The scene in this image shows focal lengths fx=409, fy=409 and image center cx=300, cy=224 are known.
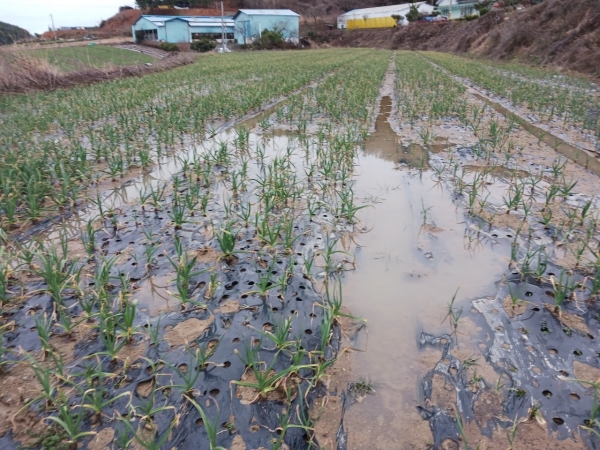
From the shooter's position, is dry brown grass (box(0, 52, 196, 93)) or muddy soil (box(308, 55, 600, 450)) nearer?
muddy soil (box(308, 55, 600, 450))

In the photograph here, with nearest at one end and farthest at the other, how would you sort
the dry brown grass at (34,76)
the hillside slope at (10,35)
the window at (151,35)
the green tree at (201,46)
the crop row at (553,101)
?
the crop row at (553,101) < the dry brown grass at (34,76) < the hillside slope at (10,35) < the green tree at (201,46) < the window at (151,35)

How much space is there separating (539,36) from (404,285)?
80.6ft

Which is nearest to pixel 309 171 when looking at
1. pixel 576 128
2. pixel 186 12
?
pixel 576 128

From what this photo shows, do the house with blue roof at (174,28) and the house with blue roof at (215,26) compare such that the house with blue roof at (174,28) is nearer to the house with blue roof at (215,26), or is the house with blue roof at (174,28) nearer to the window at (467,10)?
the house with blue roof at (215,26)

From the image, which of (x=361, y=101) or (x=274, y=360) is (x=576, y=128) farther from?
(x=274, y=360)

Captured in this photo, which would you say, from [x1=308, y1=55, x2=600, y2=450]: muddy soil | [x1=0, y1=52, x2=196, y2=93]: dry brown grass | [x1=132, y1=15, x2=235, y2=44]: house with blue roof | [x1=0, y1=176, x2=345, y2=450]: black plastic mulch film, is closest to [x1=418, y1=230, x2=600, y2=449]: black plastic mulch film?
[x1=308, y1=55, x2=600, y2=450]: muddy soil

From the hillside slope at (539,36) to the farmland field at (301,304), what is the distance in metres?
14.7

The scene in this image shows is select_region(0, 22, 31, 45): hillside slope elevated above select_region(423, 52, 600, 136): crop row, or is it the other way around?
select_region(0, 22, 31, 45): hillside slope

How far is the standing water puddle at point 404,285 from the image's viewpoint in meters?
1.89

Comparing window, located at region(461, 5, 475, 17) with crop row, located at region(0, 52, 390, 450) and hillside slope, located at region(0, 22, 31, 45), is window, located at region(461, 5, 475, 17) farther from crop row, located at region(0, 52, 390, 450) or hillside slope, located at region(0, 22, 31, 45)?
crop row, located at region(0, 52, 390, 450)

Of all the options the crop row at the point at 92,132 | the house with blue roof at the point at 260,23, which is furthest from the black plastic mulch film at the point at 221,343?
the house with blue roof at the point at 260,23

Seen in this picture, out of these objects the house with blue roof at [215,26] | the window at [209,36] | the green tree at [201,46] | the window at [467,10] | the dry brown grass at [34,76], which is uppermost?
the window at [467,10]

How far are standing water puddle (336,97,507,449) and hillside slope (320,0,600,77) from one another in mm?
14583

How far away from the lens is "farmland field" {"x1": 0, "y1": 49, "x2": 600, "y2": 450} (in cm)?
184
